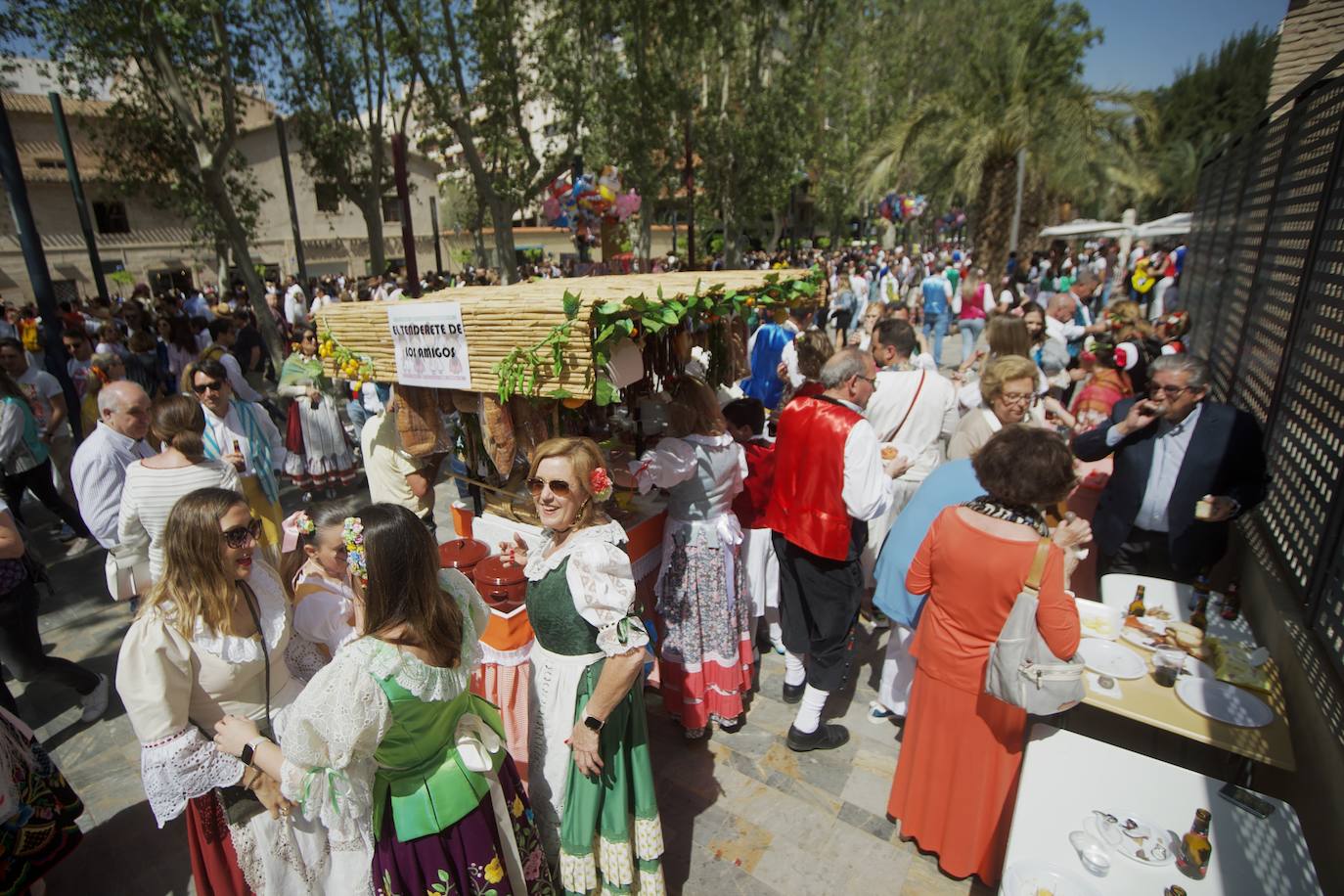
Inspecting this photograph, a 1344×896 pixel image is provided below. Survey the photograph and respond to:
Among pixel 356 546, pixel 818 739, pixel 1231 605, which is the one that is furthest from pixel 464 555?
pixel 1231 605

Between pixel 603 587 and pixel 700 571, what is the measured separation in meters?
1.32

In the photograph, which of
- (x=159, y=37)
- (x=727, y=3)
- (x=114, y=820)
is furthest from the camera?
(x=727, y=3)

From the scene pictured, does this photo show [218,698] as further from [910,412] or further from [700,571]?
[910,412]

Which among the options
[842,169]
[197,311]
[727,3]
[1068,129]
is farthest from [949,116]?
[197,311]

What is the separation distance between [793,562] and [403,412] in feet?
7.28

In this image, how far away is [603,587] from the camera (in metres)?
2.31

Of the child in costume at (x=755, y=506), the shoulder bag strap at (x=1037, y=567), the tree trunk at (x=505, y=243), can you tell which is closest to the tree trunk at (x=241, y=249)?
the tree trunk at (x=505, y=243)

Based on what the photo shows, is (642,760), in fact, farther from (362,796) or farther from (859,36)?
(859,36)

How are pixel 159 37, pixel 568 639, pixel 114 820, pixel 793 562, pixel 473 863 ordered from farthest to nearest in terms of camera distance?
pixel 159 37 < pixel 793 562 < pixel 114 820 < pixel 568 639 < pixel 473 863

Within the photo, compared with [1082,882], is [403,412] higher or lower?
higher

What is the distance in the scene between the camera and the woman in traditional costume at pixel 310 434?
23.0 feet

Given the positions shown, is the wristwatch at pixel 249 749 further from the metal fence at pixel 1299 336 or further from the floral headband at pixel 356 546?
the metal fence at pixel 1299 336

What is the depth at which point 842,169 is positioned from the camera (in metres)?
30.9

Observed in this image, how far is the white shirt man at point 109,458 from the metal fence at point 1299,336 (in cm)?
612
